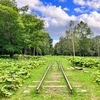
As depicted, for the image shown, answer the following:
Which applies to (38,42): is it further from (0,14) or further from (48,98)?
(48,98)

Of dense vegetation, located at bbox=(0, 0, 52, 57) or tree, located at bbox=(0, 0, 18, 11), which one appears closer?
dense vegetation, located at bbox=(0, 0, 52, 57)

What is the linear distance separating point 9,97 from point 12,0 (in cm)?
3413

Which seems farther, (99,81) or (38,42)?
(38,42)

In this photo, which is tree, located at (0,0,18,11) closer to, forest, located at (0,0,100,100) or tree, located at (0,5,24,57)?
forest, located at (0,0,100,100)

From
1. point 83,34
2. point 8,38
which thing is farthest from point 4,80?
point 83,34

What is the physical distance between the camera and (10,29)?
3166cm

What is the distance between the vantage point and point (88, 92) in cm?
776

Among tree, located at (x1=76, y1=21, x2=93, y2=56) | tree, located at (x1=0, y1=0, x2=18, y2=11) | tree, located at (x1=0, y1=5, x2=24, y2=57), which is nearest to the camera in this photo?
tree, located at (x1=0, y1=5, x2=24, y2=57)

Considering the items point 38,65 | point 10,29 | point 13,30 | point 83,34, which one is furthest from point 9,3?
point 83,34

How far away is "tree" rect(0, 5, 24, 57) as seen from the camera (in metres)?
30.0

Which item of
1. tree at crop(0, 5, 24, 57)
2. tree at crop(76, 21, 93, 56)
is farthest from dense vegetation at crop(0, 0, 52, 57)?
tree at crop(76, 21, 93, 56)

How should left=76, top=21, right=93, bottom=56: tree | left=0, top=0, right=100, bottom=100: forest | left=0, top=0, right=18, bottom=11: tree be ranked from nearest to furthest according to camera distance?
left=0, top=0, right=100, bottom=100: forest < left=0, top=0, right=18, bottom=11: tree < left=76, top=21, right=93, bottom=56: tree

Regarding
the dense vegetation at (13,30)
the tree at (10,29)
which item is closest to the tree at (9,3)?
the dense vegetation at (13,30)

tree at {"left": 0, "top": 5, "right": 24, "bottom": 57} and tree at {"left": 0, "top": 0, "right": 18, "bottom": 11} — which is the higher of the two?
tree at {"left": 0, "top": 0, "right": 18, "bottom": 11}
